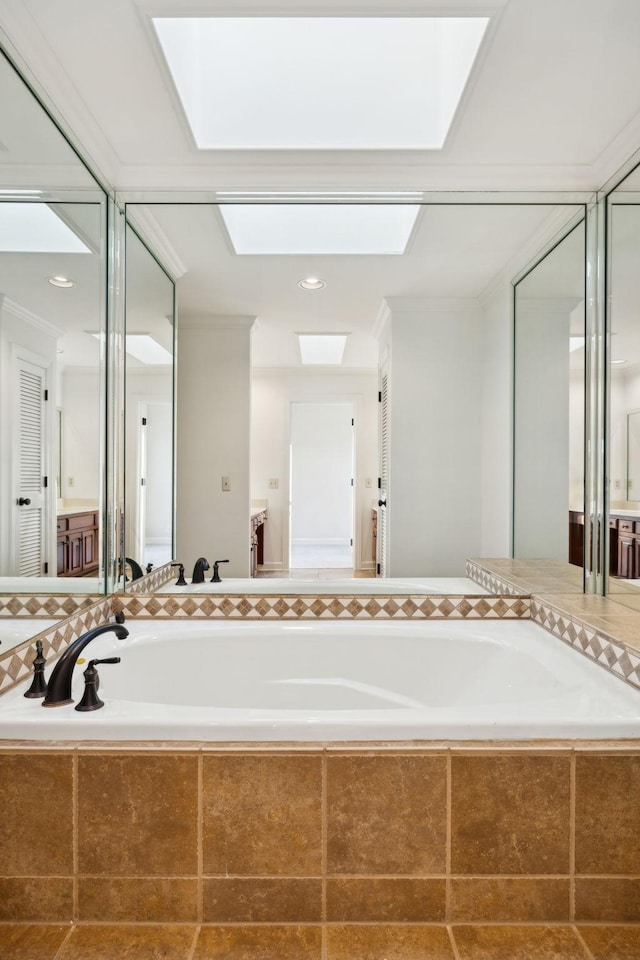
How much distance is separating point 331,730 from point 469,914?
49cm

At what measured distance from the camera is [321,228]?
218 centimetres

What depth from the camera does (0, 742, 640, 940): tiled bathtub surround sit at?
3.74 ft

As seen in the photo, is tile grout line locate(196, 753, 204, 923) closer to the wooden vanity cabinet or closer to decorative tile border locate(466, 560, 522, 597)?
the wooden vanity cabinet

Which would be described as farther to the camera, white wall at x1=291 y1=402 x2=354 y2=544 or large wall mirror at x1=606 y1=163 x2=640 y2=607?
white wall at x1=291 y1=402 x2=354 y2=544

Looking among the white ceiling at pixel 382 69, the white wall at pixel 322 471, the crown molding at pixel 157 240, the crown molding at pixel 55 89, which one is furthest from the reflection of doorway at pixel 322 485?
the crown molding at pixel 55 89

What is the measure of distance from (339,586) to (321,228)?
1.46 meters

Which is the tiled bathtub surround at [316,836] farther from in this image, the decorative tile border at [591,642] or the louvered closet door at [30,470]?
the louvered closet door at [30,470]

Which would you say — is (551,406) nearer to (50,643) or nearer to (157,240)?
(157,240)

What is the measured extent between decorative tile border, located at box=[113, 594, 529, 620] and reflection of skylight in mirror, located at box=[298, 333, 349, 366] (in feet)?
3.13

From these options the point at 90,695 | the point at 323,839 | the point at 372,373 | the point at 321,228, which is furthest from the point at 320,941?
the point at 321,228

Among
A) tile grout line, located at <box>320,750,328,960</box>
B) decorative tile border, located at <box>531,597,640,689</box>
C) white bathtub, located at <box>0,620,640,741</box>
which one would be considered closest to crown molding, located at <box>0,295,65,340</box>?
white bathtub, located at <box>0,620,640,741</box>

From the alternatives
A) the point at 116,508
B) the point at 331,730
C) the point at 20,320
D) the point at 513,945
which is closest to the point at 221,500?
the point at 116,508

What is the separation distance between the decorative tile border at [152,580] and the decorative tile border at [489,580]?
1.23m

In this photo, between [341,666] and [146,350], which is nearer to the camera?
[341,666]
